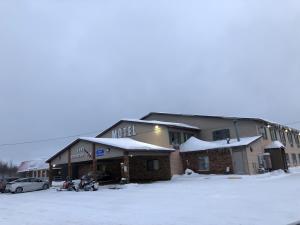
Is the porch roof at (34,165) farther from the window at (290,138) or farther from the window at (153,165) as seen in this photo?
the window at (290,138)

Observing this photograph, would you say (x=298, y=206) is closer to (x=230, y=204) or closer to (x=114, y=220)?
(x=230, y=204)

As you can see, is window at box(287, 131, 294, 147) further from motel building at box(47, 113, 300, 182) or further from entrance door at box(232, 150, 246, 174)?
entrance door at box(232, 150, 246, 174)

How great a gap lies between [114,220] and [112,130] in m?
33.4

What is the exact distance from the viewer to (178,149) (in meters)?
40.1

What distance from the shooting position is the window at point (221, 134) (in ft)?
136

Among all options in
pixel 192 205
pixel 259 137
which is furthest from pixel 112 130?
pixel 192 205

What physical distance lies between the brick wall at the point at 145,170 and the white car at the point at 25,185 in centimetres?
905

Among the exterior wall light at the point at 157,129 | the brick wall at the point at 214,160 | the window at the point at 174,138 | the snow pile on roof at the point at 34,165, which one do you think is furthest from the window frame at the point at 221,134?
the snow pile on roof at the point at 34,165

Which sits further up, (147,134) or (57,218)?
(147,134)

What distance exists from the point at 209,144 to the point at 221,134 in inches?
162

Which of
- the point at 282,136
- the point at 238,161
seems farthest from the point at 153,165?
the point at 282,136

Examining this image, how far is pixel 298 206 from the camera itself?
13.5 meters

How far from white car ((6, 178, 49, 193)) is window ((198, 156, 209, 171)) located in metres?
16.0

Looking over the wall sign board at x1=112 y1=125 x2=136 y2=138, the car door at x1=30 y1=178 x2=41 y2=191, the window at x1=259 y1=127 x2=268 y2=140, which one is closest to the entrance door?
the window at x1=259 y1=127 x2=268 y2=140
